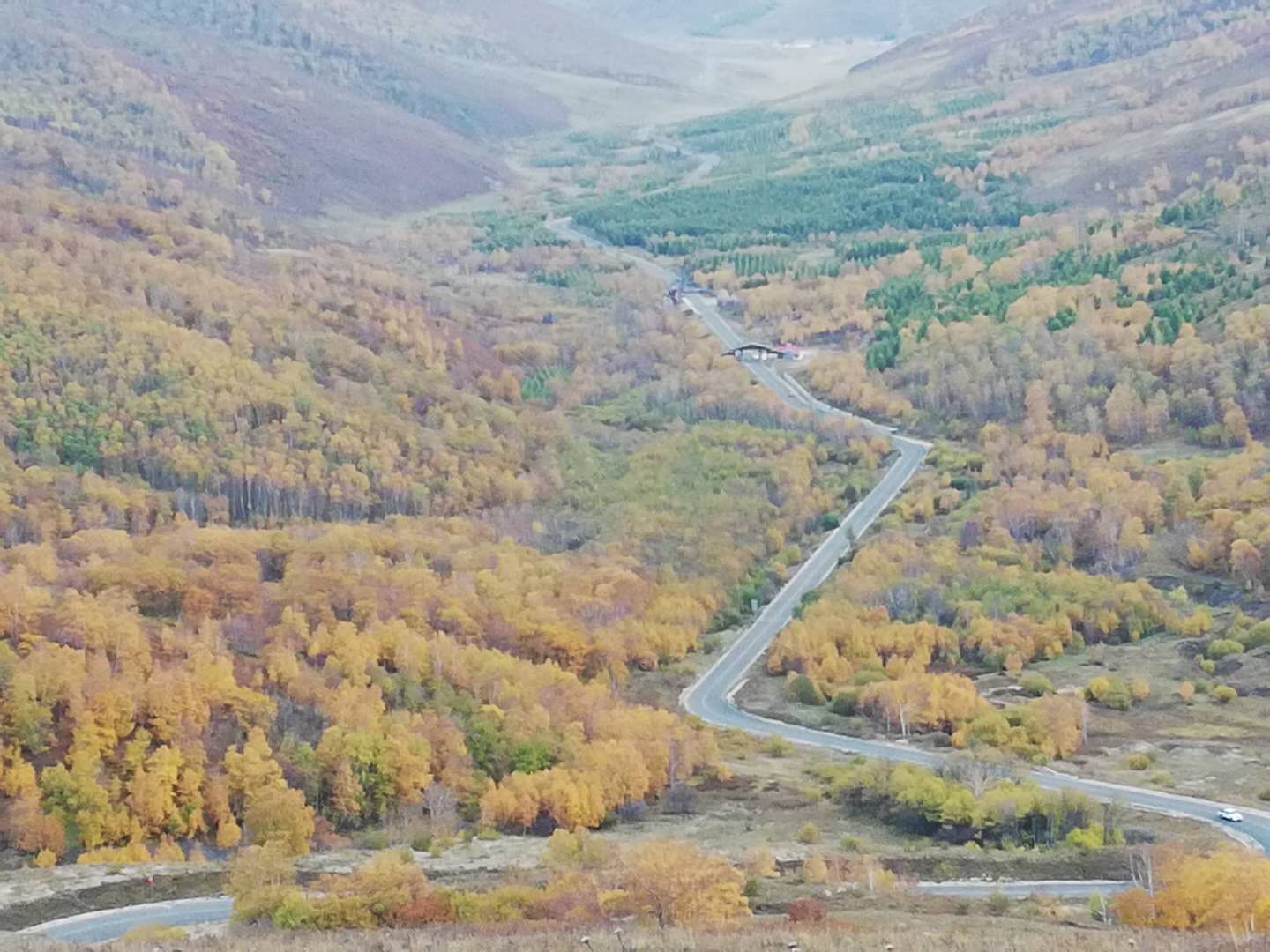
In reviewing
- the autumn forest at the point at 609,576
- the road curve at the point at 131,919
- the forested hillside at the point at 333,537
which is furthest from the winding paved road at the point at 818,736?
the forested hillside at the point at 333,537

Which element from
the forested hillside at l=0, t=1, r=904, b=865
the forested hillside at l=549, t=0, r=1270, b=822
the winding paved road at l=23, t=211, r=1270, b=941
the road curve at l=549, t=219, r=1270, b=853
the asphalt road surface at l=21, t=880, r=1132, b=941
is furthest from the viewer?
the forested hillside at l=549, t=0, r=1270, b=822

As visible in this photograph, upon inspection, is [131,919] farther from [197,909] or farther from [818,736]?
[818,736]

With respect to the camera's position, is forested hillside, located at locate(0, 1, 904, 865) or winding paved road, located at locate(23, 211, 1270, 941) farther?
forested hillside, located at locate(0, 1, 904, 865)

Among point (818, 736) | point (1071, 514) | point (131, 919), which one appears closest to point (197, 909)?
point (131, 919)

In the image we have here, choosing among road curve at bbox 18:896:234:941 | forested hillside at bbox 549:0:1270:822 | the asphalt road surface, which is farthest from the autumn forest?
road curve at bbox 18:896:234:941

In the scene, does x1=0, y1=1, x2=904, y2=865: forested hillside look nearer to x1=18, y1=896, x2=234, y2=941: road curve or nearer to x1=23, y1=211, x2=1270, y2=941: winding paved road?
x1=23, y1=211, x2=1270, y2=941: winding paved road

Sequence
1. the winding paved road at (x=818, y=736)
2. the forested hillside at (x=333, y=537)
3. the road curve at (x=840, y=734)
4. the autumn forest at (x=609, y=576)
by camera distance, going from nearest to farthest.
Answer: the winding paved road at (x=818, y=736) < the autumn forest at (x=609, y=576) < the road curve at (x=840, y=734) < the forested hillside at (x=333, y=537)

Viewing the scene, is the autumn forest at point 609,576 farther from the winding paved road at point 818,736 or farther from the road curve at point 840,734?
the road curve at point 840,734

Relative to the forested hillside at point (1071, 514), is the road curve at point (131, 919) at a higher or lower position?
lower

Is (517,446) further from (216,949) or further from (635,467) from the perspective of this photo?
(216,949)
